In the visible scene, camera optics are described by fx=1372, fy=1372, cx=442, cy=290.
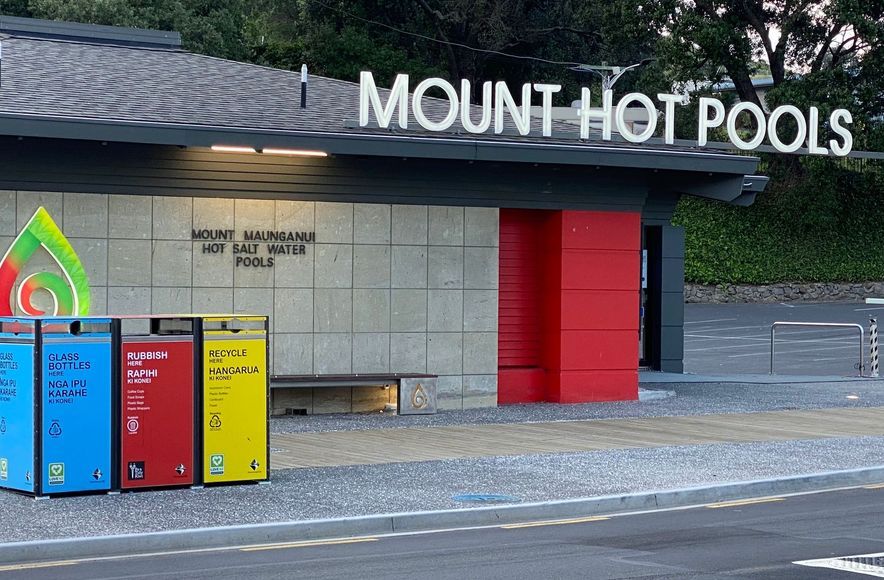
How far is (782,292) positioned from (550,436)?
38.4 meters

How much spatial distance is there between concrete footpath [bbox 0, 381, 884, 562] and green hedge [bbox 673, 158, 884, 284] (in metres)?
32.3

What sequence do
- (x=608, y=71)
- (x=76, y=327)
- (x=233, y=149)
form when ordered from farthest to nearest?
(x=608, y=71), (x=233, y=149), (x=76, y=327)

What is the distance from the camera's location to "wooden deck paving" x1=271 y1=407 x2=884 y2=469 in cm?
1568

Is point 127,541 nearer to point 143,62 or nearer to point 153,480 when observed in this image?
point 153,480

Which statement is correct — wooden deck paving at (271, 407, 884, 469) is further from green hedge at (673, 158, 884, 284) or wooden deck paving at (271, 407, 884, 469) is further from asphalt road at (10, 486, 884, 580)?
green hedge at (673, 158, 884, 284)

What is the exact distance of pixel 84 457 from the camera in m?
12.6

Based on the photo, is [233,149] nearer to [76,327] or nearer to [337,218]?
[337,218]

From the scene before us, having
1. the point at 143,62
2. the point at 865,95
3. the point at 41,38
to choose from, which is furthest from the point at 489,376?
the point at 865,95

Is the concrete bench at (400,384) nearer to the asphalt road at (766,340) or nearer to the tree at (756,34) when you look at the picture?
the asphalt road at (766,340)

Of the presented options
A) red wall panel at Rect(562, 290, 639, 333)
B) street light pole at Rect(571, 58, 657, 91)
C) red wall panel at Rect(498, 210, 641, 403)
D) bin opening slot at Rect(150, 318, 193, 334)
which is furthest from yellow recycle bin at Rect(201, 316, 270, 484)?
street light pole at Rect(571, 58, 657, 91)

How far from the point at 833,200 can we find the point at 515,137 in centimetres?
3482

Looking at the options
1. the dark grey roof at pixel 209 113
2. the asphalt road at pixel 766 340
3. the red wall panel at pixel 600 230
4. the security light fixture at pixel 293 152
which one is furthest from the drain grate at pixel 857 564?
the asphalt road at pixel 766 340

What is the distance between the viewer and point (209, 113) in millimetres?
19188

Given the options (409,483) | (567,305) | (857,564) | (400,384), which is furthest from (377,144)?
(857,564)
